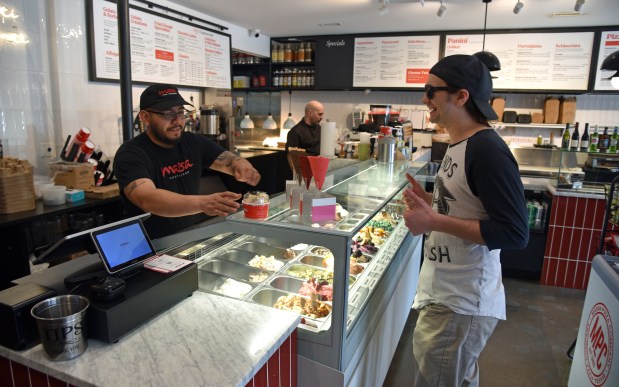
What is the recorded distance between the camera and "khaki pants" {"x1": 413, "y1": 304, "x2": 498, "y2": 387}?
167cm

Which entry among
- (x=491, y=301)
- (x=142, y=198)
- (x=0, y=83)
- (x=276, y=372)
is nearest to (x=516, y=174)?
(x=491, y=301)

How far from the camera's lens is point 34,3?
343cm

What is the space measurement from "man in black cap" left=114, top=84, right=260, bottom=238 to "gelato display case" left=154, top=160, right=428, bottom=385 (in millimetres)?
186

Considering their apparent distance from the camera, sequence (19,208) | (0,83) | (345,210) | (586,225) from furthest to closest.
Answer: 1. (586,225)
2. (0,83)
3. (19,208)
4. (345,210)

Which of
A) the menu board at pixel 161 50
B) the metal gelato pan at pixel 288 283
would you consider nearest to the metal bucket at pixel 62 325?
the metal gelato pan at pixel 288 283

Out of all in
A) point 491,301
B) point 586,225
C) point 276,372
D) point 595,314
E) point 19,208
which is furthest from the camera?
point 586,225

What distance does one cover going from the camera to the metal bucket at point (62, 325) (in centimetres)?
115

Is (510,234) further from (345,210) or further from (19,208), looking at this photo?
(19,208)

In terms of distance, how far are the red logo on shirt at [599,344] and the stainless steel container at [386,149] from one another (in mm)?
1696

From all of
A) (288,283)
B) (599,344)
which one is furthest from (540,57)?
(288,283)

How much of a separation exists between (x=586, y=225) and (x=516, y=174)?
340 cm

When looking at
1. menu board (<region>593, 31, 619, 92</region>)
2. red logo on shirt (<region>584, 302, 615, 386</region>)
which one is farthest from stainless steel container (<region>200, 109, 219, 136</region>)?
menu board (<region>593, 31, 619, 92</region>)

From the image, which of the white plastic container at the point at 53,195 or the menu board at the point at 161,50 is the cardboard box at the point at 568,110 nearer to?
Answer: the menu board at the point at 161,50

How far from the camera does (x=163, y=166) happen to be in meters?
2.23
